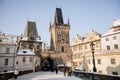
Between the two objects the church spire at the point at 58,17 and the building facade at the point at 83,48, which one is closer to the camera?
the building facade at the point at 83,48

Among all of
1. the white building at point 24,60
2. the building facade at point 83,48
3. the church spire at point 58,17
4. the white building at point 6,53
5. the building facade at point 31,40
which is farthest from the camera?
the church spire at point 58,17

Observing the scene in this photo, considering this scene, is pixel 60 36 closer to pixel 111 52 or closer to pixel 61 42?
pixel 61 42

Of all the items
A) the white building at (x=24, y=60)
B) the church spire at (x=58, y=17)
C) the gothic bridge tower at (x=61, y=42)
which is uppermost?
the church spire at (x=58, y=17)

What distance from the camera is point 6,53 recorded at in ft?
109

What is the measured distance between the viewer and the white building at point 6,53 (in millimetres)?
32500

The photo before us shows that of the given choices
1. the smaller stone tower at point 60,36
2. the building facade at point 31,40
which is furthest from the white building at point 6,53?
the smaller stone tower at point 60,36

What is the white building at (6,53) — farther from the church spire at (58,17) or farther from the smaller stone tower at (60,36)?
the church spire at (58,17)

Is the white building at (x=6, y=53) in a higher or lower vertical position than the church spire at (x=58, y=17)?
lower

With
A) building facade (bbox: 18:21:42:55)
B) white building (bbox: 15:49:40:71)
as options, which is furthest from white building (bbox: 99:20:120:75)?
building facade (bbox: 18:21:42:55)

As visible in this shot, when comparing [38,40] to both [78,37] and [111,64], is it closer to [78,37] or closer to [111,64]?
[78,37]

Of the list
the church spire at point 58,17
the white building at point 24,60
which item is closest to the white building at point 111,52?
the white building at point 24,60

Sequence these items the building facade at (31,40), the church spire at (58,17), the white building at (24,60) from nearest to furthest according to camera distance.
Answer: the white building at (24,60), the building facade at (31,40), the church spire at (58,17)

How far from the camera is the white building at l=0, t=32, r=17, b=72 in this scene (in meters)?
32.5

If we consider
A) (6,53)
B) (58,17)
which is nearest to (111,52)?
(6,53)
